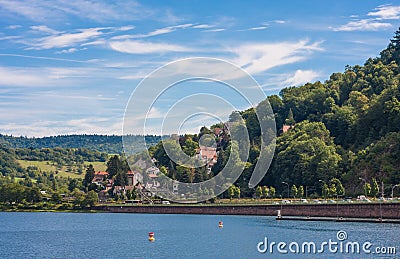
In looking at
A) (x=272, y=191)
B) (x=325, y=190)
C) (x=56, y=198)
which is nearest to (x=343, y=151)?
(x=272, y=191)

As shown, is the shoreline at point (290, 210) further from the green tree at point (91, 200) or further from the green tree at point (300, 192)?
the green tree at point (300, 192)

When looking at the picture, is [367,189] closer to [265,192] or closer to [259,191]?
[265,192]

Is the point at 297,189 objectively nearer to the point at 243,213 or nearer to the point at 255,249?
the point at 243,213

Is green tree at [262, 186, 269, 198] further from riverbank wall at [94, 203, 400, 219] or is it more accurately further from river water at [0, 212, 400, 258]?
river water at [0, 212, 400, 258]

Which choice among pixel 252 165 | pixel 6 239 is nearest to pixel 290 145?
pixel 252 165

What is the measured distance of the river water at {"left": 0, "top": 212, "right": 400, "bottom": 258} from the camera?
72875mm

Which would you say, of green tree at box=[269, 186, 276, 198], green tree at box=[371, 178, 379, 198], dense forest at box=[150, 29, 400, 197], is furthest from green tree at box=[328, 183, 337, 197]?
green tree at box=[269, 186, 276, 198]

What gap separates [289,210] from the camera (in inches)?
5167

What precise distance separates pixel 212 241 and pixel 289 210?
152 feet

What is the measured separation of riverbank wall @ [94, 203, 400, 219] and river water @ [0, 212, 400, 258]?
18.5 feet

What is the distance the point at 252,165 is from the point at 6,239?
290 ft

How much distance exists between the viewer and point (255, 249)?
7619 cm

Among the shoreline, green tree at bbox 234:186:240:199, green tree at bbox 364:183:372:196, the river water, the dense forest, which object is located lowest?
the river water

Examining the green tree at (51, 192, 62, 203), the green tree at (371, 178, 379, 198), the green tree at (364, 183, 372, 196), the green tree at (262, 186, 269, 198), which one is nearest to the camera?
the green tree at (371, 178, 379, 198)
